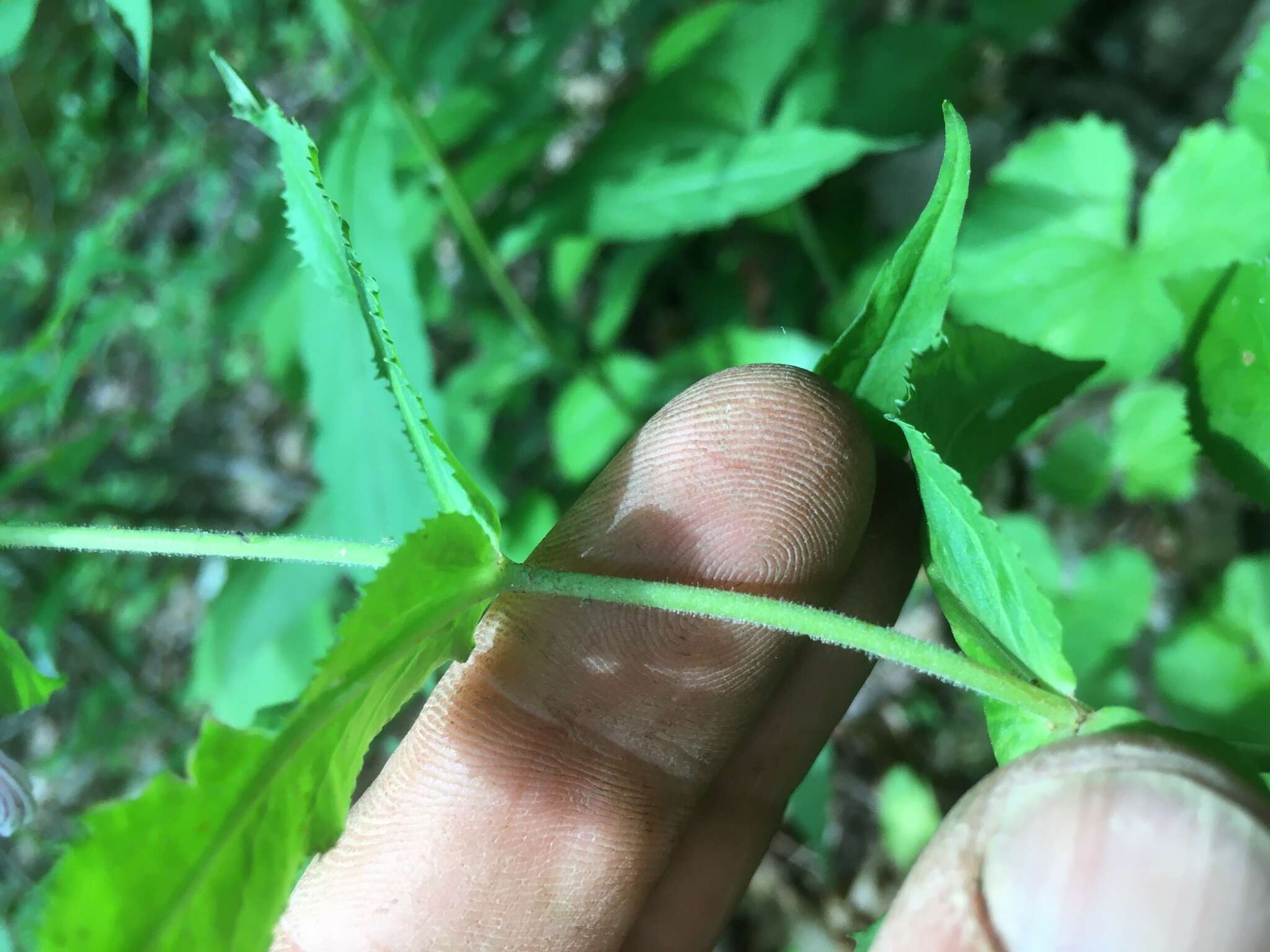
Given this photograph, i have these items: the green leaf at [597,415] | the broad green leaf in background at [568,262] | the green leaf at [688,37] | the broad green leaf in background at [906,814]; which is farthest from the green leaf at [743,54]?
the broad green leaf in background at [906,814]

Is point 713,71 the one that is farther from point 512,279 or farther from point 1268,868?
point 1268,868

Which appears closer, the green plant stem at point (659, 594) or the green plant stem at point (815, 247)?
the green plant stem at point (659, 594)

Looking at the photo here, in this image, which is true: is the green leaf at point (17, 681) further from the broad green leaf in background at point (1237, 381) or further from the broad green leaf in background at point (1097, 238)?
the broad green leaf in background at point (1097, 238)

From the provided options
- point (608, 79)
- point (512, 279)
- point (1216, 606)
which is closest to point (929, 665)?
point (1216, 606)

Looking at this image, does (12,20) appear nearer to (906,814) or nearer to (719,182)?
(719,182)

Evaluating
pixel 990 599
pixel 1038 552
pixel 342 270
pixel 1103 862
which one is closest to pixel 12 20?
pixel 342 270

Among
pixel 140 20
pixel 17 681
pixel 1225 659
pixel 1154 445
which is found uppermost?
pixel 140 20
